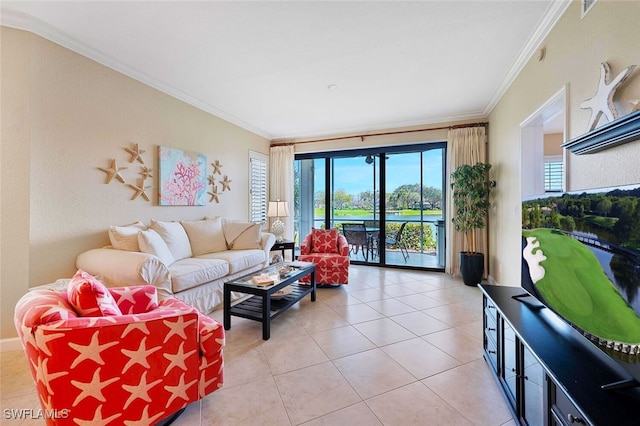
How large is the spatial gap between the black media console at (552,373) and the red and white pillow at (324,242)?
2572 mm

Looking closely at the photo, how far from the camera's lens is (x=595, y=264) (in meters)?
1.07

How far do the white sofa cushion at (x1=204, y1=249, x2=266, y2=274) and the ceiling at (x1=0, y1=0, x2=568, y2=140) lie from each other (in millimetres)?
2224

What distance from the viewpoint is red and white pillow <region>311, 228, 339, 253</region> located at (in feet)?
13.9

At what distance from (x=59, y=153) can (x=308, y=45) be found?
2.56 meters

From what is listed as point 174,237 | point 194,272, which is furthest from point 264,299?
point 174,237

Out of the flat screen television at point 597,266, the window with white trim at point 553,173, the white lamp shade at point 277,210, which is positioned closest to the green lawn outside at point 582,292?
the flat screen television at point 597,266

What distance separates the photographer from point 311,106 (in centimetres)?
399

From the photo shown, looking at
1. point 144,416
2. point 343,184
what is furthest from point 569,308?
point 343,184

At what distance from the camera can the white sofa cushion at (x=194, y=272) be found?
2.52 m

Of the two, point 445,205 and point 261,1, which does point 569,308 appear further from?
point 445,205

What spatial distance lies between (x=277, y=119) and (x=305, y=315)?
3378 mm

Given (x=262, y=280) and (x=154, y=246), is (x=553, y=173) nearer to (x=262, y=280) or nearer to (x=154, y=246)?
(x=262, y=280)

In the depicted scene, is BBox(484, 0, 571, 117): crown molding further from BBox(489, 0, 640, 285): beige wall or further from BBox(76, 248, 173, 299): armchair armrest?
BBox(76, 248, 173, 299): armchair armrest

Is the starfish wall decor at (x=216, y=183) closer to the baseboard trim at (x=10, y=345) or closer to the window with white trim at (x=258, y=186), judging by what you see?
the window with white trim at (x=258, y=186)
